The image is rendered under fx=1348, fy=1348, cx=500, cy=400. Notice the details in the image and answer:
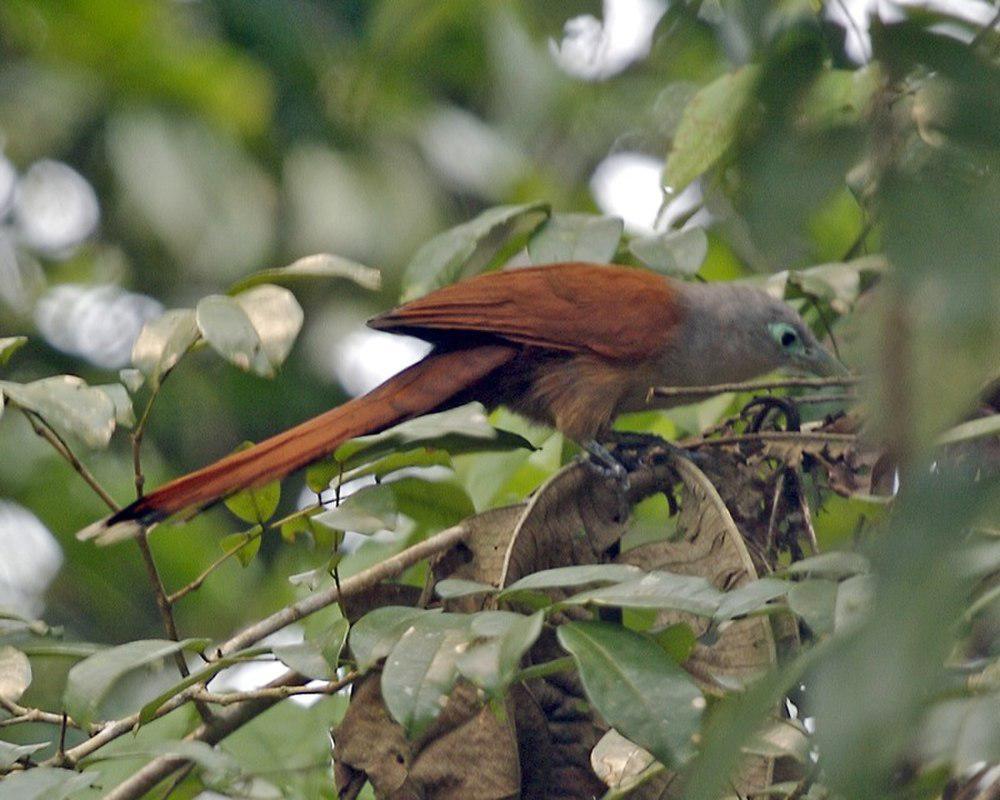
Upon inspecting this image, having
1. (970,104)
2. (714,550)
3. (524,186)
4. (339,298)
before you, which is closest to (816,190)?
(970,104)

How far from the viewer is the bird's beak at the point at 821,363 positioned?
381cm

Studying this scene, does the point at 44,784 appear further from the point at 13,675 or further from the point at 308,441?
the point at 308,441

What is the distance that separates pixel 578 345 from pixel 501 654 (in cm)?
213

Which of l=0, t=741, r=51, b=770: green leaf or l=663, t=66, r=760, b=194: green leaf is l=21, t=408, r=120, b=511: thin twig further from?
l=663, t=66, r=760, b=194: green leaf

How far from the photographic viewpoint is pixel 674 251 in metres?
3.15

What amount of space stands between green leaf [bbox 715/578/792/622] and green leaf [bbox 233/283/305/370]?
996 millimetres

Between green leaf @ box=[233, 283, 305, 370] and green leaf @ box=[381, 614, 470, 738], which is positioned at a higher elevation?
green leaf @ box=[233, 283, 305, 370]

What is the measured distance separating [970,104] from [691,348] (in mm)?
3069

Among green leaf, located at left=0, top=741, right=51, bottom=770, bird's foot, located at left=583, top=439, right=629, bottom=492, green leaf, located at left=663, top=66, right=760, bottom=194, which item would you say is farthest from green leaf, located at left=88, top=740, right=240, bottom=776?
green leaf, located at left=663, top=66, right=760, bottom=194

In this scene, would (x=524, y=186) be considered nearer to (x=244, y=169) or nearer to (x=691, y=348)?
(x=244, y=169)

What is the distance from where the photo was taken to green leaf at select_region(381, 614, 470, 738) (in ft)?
5.96

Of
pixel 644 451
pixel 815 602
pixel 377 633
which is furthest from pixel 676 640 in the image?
pixel 644 451

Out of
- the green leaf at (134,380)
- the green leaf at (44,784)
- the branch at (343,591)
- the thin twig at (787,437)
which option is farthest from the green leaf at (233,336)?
the thin twig at (787,437)

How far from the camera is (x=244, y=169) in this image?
8016 millimetres
